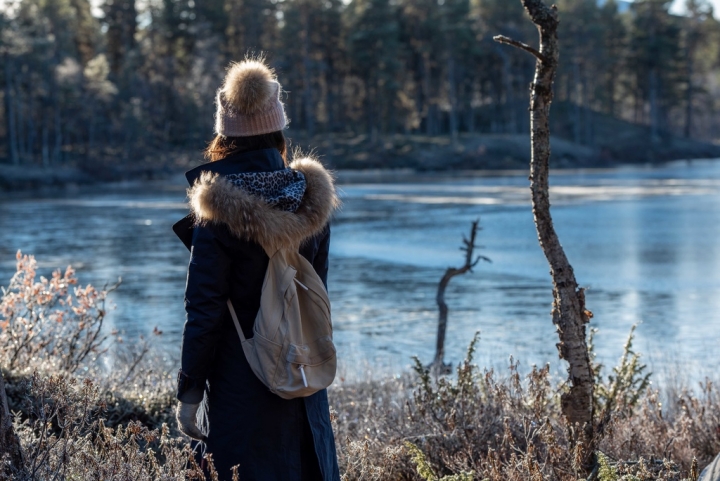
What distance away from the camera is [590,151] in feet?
241

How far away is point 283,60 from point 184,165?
13515mm

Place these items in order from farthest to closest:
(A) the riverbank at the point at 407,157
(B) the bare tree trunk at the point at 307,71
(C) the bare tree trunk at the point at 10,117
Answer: (B) the bare tree trunk at the point at 307,71
(C) the bare tree trunk at the point at 10,117
(A) the riverbank at the point at 407,157

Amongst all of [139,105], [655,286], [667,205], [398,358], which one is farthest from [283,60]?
[398,358]

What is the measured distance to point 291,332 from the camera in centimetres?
325

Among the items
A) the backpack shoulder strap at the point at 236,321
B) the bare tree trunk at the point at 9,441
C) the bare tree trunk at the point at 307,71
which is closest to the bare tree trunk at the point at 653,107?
the bare tree trunk at the point at 307,71

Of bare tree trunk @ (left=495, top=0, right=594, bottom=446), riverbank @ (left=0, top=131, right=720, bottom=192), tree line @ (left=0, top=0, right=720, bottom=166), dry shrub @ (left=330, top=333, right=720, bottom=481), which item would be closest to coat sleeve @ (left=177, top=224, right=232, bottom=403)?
dry shrub @ (left=330, top=333, right=720, bottom=481)

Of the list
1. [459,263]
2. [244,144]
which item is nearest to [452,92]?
[459,263]

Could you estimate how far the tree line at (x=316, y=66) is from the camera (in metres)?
60.9

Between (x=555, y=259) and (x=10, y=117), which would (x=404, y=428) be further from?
(x=10, y=117)

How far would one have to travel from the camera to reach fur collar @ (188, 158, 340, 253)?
128 inches

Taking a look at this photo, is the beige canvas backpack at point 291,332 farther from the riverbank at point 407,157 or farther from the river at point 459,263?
the riverbank at point 407,157

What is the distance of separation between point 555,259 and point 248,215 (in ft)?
5.61

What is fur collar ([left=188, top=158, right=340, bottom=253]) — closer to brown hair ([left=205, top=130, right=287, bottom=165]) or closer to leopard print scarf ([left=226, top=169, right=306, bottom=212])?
leopard print scarf ([left=226, top=169, right=306, bottom=212])

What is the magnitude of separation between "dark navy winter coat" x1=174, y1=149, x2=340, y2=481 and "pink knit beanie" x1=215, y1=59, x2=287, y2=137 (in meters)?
0.10
